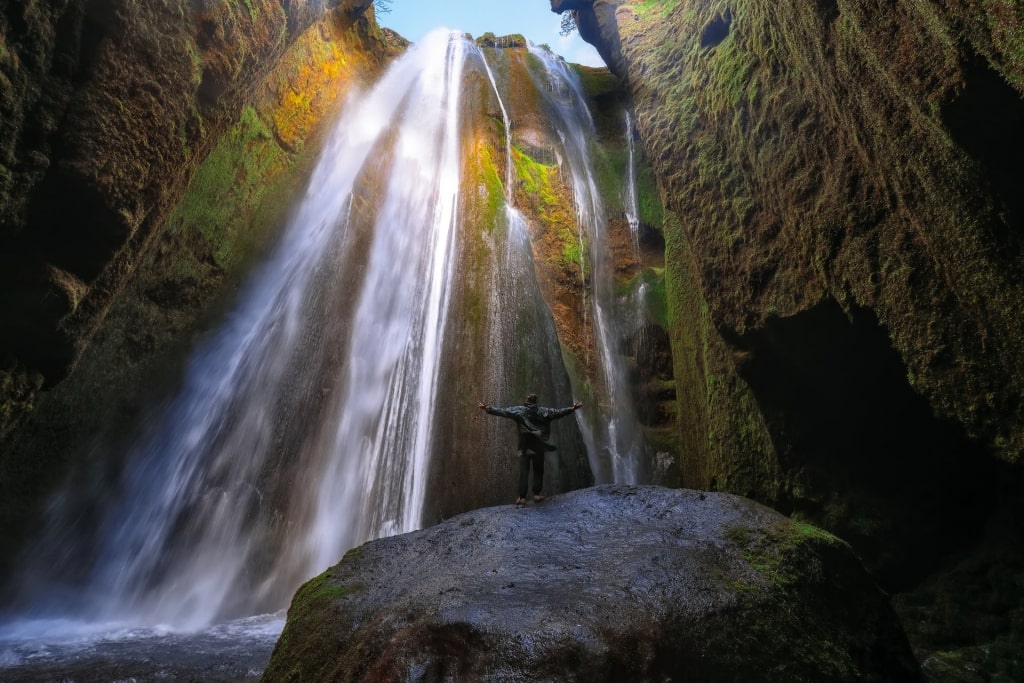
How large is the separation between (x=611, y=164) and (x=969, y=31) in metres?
15.1

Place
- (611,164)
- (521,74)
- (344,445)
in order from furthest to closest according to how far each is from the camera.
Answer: (521,74) < (611,164) < (344,445)

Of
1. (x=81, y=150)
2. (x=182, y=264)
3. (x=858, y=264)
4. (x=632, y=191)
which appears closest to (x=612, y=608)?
(x=858, y=264)

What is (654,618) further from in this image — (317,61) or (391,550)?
(317,61)

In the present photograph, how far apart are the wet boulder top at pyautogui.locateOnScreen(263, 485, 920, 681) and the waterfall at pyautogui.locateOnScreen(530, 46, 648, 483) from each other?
25.0 feet

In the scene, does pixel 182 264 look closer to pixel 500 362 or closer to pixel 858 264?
pixel 500 362

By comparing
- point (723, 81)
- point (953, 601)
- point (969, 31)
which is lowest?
point (953, 601)

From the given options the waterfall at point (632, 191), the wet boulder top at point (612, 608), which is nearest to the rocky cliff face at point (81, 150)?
the wet boulder top at point (612, 608)

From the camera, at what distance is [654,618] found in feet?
10.1

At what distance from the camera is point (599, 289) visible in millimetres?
15789

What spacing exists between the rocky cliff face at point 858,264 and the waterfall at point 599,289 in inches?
60.8

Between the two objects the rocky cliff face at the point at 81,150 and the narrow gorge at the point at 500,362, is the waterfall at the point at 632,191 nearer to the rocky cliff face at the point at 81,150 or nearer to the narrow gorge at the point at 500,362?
the narrow gorge at the point at 500,362

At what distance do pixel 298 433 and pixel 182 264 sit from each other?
13.3 feet

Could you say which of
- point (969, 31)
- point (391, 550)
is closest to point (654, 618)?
point (391, 550)

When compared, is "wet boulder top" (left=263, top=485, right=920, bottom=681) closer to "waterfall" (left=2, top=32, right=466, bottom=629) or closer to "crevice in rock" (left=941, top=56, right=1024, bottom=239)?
"crevice in rock" (left=941, top=56, right=1024, bottom=239)
